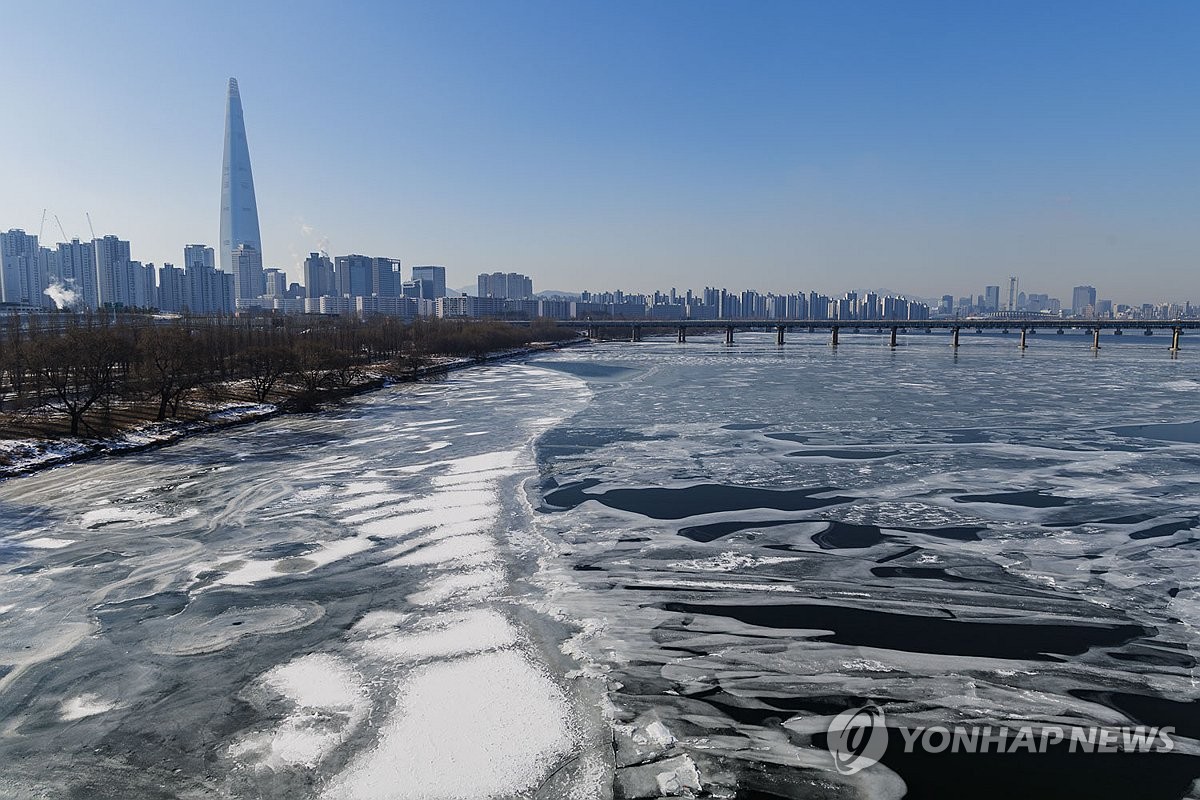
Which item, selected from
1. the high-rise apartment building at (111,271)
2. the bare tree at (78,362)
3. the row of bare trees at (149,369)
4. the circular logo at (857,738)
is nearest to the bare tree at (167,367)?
the row of bare trees at (149,369)

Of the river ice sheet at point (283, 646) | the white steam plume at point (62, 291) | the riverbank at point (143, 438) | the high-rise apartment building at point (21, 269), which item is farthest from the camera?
the high-rise apartment building at point (21, 269)

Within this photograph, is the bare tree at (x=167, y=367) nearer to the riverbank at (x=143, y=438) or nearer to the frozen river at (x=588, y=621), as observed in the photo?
the riverbank at (x=143, y=438)

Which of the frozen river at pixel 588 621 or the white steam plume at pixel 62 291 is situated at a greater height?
the white steam plume at pixel 62 291

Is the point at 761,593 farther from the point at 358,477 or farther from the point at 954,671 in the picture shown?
the point at 358,477

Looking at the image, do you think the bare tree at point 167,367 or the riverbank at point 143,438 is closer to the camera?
the riverbank at point 143,438

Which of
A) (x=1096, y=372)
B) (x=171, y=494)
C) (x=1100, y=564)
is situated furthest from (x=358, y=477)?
(x=1096, y=372)

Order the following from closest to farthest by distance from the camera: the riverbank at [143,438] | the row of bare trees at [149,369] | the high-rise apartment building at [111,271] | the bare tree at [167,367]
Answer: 1. the riverbank at [143,438]
2. the row of bare trees at [149,369]
3. the bare tree at [167,367]
4. the high-rise apartment building at [111,271]

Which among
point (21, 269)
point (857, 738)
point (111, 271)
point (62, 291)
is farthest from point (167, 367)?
point (21, 269)

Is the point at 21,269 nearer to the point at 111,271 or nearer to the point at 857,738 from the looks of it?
the point at 111,271
